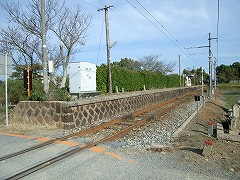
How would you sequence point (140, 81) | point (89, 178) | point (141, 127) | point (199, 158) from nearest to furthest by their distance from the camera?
point (89, 178)
point (199, 158)
point (141, 127)
point (140, 81)

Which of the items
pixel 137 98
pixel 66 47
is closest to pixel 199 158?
pixel 137 98

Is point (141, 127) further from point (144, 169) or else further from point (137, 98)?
point (137, 98)

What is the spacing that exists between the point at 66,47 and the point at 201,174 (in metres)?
18.4

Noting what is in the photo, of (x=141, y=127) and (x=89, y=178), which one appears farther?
(x=141, y=127)

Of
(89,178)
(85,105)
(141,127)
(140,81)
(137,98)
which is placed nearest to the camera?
(89,178)

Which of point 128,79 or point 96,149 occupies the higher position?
point 128,79

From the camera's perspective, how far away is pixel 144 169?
5113mm

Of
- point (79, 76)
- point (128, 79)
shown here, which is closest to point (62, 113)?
point (79, 76)

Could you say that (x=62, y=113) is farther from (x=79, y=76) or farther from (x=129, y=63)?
(x=129, y=63)

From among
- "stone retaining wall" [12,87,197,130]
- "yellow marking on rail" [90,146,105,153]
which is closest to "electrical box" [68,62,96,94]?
"stone retaining wall" [12,87,197,130]

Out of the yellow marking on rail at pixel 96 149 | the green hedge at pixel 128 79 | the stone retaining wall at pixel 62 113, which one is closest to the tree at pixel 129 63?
the green hedge at pixel 128 79

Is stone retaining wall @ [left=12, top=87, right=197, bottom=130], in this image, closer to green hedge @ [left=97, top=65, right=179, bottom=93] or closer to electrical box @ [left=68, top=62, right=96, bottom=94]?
electrical box @ [left=68, top=62, right=96, bottom=94]

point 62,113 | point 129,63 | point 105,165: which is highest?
point 129,63

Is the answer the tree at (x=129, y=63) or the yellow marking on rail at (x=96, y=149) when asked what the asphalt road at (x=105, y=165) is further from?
the tree at (x=129, y=63)
